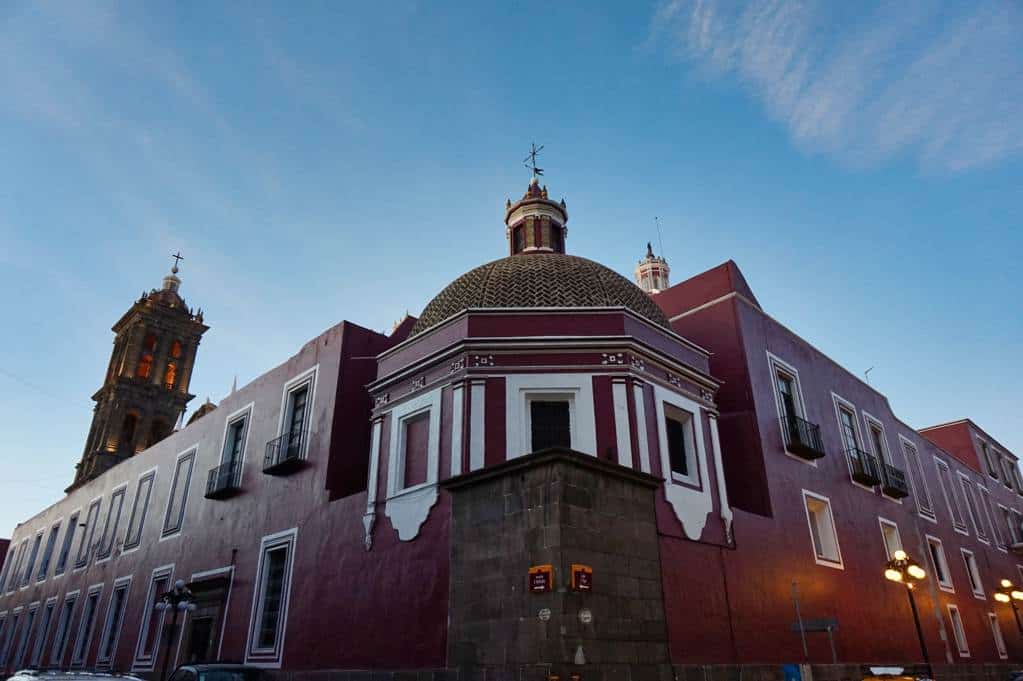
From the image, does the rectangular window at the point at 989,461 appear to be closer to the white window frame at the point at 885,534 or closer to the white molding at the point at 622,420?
the white window frame at the point at 885,534

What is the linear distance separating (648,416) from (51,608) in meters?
26.5

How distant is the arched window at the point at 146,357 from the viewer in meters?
45.4

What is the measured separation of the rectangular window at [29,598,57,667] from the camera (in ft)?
87.1

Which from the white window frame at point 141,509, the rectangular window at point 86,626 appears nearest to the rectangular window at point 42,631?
the rectangular window at point 86,626

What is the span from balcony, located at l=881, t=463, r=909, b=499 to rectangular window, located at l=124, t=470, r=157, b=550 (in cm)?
2326

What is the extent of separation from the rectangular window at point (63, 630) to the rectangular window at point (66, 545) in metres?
2.34

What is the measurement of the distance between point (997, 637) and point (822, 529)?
38.4 ft

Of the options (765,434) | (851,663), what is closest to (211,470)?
(765,434)

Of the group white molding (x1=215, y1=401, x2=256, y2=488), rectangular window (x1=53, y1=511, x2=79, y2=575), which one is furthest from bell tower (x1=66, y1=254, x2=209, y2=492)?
white molding (x1=215, y1=401, x2=256, y2=488)

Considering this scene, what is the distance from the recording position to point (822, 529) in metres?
17.2

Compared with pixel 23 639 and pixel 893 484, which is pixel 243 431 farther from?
pixel 893 484

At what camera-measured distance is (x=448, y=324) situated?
1436cm

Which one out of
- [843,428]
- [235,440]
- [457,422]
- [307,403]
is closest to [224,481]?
[235,440]

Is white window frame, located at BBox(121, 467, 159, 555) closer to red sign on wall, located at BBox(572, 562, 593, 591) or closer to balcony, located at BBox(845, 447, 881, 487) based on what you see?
red sign on wall, located at BBox(572, 562, 593, 591)
